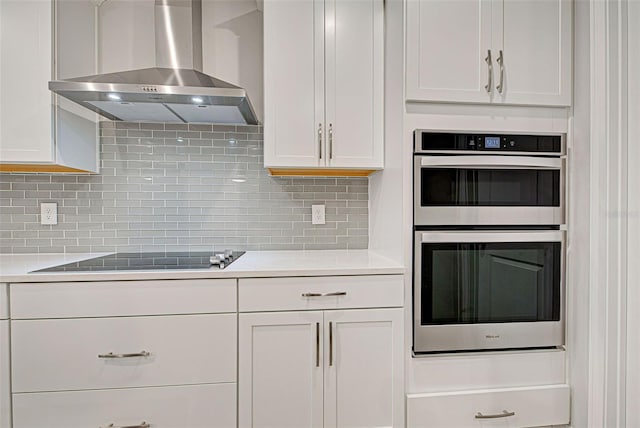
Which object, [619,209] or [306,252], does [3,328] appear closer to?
[306,252]

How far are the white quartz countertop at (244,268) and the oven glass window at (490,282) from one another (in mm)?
179

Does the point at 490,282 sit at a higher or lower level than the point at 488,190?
lower

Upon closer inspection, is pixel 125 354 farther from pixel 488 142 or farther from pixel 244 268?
pixel 488 142

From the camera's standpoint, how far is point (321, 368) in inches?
58.9

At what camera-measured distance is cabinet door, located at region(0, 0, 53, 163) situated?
161cm

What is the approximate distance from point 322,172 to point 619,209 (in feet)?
4.42

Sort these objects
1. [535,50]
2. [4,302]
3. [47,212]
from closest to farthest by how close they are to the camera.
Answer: [4,302], [535,50], [47,212]

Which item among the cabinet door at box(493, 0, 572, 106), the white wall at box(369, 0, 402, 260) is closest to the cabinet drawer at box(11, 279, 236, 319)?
the white wall at box(369, 0, 402, 260)

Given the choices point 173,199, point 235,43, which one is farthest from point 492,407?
point 235,43

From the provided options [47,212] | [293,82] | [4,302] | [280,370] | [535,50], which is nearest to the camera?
[4,302]

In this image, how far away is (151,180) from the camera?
6.61 ft

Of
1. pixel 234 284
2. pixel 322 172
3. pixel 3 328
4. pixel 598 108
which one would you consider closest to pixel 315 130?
pixel 322 172

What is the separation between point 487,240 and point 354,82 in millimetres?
995

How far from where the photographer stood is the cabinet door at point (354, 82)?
1.76m
